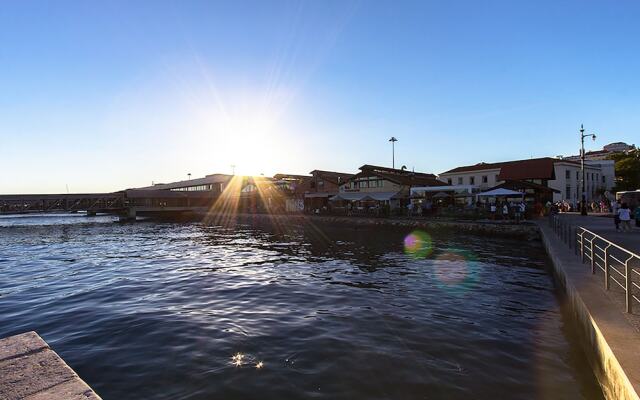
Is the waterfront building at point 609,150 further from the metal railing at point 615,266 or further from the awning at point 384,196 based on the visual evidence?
the metal railing at point 615,266

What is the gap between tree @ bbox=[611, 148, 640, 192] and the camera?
56.9 metres

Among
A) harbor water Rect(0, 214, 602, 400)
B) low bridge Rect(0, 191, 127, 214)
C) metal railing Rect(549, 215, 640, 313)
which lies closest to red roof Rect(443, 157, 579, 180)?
metal railing Rect(549, 215, 640, 313)

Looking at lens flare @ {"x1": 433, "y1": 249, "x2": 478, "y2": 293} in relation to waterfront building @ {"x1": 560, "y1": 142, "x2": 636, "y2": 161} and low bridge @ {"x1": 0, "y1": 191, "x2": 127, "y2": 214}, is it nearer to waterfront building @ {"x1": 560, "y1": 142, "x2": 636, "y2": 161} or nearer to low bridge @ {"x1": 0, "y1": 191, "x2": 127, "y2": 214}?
low bridge @ {"x1": 0, "y1": 191, "x2": 127, "y2": 214}

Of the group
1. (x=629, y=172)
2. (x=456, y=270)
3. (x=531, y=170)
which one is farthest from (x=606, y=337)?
(x=629, y=172)

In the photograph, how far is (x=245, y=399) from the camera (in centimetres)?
516

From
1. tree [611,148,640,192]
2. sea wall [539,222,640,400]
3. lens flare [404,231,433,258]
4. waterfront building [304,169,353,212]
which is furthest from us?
waterfront building [304,169,353,212]

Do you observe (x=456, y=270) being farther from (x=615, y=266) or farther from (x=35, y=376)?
(x=35, y=376)

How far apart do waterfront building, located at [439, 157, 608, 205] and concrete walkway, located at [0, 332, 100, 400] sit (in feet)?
131

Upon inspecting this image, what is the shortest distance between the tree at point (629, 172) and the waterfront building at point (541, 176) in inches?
139

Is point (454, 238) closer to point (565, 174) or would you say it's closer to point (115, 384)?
point (115, 384)

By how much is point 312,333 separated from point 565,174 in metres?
62.8

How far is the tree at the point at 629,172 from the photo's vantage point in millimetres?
56906

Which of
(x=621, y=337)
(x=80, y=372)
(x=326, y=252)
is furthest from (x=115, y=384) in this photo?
(x=326, y=252)

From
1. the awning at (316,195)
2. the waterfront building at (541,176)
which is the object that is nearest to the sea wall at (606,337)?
the waterfront building at (541,176)
